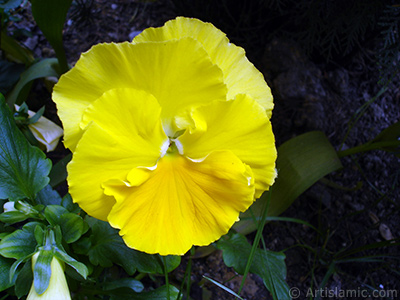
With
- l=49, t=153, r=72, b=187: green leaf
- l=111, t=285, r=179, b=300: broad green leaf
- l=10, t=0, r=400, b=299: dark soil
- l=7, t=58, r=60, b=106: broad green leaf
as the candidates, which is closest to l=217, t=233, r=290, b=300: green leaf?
l=111, t=285, r=179, b=300: broad green leaf

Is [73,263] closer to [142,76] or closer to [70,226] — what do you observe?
[70,226]

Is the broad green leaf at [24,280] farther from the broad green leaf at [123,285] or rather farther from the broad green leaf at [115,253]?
the broad green leaf at [123,285]

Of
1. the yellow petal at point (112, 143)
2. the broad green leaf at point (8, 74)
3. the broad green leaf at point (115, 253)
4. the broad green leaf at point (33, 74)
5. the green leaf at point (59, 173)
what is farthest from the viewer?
the broad green leaf at point (8, 74)

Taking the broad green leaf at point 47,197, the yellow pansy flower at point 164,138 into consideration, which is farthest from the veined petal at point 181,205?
the broad green leaf at point 47,197

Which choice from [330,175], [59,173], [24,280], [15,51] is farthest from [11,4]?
[330,175]

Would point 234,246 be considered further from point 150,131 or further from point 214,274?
point 150,131

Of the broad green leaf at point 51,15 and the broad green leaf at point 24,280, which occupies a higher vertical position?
the broad green leaf at point 51,15

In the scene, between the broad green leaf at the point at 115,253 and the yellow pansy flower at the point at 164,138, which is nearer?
the yellow pansy flower at the point at 164,138
